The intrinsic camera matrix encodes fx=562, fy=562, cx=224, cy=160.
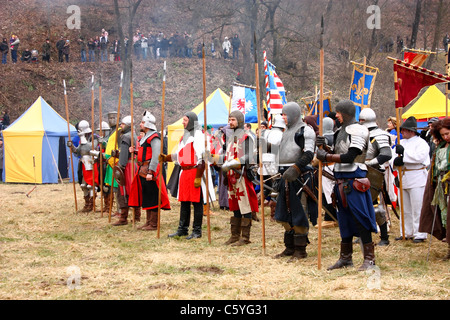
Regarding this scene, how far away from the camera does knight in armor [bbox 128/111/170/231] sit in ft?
27.6

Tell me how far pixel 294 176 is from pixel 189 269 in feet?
4.87

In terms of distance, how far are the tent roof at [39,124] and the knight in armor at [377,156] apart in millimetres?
12267

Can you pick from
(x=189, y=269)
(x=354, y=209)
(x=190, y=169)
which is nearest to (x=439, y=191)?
(x=354, y=209)

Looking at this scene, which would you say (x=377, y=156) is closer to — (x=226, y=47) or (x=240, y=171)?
(x=240, y=171)

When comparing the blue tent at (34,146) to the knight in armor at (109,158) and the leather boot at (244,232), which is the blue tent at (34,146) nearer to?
the knight in armor at (109,158)

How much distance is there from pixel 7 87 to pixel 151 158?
23.6m

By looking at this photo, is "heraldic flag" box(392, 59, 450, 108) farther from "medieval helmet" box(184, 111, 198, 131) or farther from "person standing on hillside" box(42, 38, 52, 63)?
"person standing on hillside" box(42, 38, 52, 63)

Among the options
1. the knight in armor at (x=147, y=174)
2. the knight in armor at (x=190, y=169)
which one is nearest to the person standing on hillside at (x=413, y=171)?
the knight in armor at (x=190, y=169)

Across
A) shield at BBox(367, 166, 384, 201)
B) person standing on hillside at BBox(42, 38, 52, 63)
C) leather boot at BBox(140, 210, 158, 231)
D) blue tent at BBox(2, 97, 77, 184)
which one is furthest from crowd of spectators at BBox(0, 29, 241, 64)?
shield at BBox(367, 166, 384, 201)

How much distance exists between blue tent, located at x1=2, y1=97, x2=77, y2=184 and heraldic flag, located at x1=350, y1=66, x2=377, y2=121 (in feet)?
33.9

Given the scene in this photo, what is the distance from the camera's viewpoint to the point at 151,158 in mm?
8383

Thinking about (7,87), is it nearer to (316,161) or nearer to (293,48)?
(293,48)

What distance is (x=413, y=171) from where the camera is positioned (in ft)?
24.2

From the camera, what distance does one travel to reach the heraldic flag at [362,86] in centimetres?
947
